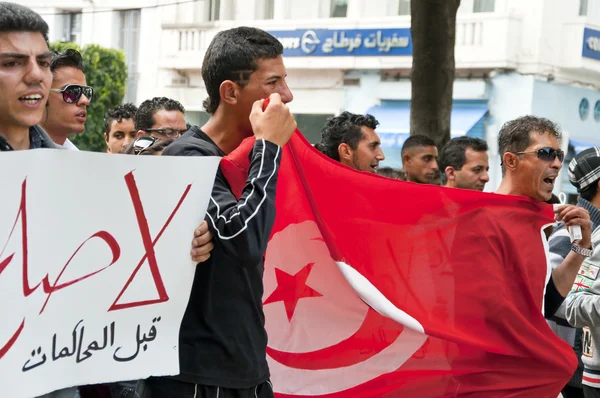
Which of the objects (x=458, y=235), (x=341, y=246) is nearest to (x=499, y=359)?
(x=458, y=235)

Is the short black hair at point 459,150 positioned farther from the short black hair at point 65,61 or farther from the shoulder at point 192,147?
the shoulder at point 192,147

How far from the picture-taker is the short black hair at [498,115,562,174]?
17.0ft

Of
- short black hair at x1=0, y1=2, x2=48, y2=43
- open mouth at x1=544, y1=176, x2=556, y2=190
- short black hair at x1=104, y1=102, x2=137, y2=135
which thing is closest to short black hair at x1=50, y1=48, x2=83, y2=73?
short black hair at x1=0, y1=2, x2=48, y2=43

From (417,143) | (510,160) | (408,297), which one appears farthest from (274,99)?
(417,143)

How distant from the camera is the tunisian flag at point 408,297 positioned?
4.56 m

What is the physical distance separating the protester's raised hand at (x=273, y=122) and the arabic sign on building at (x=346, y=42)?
69.1 feet

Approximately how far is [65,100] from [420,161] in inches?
157

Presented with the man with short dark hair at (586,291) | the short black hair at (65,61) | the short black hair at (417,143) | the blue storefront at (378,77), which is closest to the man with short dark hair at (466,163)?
the short black hair at (417,143)

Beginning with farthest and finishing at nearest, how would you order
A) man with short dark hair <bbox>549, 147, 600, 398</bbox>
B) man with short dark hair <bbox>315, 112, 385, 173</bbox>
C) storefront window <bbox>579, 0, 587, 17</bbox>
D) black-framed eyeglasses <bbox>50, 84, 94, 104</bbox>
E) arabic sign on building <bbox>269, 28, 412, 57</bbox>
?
arabic sign on building <bbox>269, 28, 412, 57</bbox>, storefront window <bbox>579, 0, 587, 17</bbox>, man with short dark hair <bbox>315, 112, 385, 173</bbox>, man with short dark hair <bbox>549, 147, 600, 398</bbox>, black-framed eyeglasses <bbox>50, 84, 94, 104</bbox>

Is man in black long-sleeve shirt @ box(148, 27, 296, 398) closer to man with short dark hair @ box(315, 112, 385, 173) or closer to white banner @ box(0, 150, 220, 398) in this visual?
white banner @ box(0, 150, 220, 398)

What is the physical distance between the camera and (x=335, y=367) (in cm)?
470

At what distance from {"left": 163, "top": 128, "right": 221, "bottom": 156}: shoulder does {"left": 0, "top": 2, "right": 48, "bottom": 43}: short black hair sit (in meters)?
0.61

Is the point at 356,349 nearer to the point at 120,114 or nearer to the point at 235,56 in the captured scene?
the point at 235,56

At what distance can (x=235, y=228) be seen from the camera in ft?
10.5
